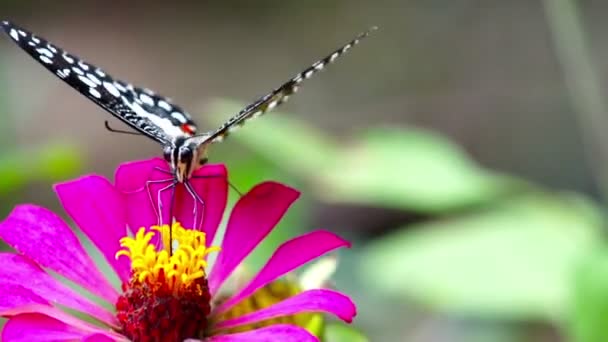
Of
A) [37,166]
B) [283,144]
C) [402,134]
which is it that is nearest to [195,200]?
[37,166]

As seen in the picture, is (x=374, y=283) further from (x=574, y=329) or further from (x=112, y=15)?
(x=112, y=15)

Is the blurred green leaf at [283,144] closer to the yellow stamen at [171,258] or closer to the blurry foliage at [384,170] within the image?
the blurry foliage at [384,170]

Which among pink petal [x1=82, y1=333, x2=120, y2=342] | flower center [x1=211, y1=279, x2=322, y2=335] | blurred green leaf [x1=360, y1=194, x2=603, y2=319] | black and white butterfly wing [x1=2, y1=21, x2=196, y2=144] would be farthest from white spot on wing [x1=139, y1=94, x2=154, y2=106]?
blurred green leaf [x1=360, y1=194, x2=603, y2=319]

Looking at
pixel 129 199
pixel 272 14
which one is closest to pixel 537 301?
pixel 129 199

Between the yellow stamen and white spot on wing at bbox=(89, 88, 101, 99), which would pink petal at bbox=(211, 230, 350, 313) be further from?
white spot on wing at bbox=(89, 88, 101, 99)

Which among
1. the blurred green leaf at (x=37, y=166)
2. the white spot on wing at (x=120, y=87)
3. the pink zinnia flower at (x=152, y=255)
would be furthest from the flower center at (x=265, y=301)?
the blurred green leaf at (x=37, y=166)

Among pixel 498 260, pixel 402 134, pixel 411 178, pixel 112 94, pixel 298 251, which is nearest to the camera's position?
pixel 298 251

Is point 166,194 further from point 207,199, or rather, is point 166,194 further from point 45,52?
point 45,52
